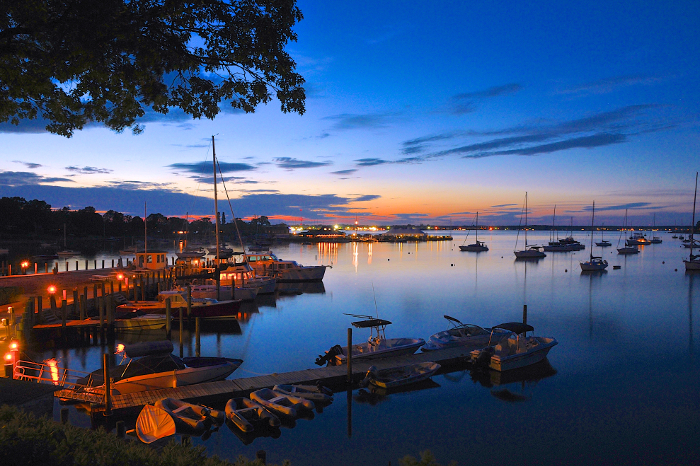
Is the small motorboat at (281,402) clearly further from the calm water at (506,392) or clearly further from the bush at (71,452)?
the bush at (71,452)

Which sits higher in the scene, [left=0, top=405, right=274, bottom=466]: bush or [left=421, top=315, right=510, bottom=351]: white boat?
[left=0, top=405, right=274, bottom=466]: bush

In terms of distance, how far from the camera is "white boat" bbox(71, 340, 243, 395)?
15.0 m

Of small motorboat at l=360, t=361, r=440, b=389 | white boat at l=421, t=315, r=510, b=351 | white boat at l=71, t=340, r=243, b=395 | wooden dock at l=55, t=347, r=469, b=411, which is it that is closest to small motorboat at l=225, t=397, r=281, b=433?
wooden dock at l=55, t=347, r=469, b=411

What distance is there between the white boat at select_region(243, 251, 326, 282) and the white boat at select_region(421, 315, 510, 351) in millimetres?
28928

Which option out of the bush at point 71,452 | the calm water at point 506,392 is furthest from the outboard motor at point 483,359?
the bush at point 71,452

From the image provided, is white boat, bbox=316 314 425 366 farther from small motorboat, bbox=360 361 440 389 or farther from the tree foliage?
the tree foliage

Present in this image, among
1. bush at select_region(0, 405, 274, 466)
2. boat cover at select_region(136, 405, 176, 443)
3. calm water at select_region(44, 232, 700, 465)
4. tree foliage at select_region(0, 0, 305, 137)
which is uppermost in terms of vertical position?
tree foliage at select_region(0, 0, 305, 137)

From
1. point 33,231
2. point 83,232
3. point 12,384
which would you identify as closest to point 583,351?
point 12,384

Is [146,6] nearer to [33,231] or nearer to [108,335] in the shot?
[108,335]

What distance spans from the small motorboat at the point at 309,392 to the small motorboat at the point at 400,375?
1.92m

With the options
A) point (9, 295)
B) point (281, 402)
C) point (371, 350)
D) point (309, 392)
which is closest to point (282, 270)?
point (9, 295)

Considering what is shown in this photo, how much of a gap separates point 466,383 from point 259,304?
76.5ft

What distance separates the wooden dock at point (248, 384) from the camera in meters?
14.1

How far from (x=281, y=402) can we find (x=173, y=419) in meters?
3.38
